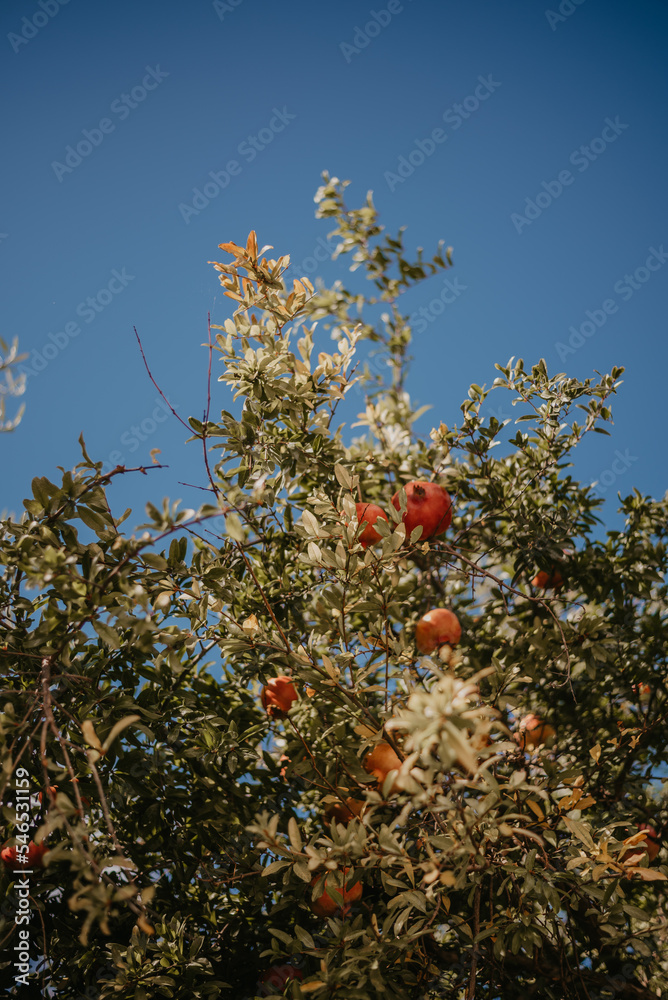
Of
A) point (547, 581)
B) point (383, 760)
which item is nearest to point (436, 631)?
point (383, 760)

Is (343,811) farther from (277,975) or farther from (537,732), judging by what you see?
(537,732)

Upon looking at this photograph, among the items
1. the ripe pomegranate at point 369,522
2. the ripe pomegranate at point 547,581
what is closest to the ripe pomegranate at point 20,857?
the ripe pomegranate at point 369,522

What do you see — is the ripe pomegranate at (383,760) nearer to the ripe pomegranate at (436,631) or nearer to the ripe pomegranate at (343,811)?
the ripe pomegranate at (343,811)

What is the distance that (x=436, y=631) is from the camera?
208 cm

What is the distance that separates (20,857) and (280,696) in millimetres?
802

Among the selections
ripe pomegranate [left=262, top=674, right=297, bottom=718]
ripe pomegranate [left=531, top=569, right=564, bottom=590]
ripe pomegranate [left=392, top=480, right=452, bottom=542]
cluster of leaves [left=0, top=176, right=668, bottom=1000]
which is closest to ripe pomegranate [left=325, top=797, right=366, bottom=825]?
cluster of leaves [left=0, top=176, right=668, bottom=1000]

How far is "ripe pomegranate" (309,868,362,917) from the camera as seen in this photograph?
1.30 metres

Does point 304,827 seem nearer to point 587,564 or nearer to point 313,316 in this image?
point 587,564

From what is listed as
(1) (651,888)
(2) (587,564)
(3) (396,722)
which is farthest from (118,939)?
(2) (587,564)

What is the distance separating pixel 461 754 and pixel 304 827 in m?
1.40

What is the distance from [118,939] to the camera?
68.2 inches

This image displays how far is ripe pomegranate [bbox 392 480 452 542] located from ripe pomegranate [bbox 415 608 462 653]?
10.9 inches

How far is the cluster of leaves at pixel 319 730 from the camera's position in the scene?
4.07 feet

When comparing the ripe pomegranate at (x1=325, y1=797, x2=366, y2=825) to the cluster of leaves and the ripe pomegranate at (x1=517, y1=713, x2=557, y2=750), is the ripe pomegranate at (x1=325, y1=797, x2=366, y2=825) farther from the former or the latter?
the ripe pomegranate at (x1=517, y1=713, x2=557, y2=750)
